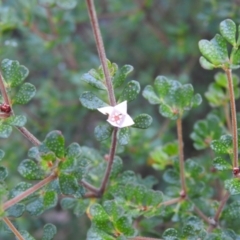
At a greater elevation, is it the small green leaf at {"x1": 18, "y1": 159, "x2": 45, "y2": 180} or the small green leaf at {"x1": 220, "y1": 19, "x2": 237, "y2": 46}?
the small green leaf at {"x1": 220, "y1": 19, "x2": 237, "y2": 46}

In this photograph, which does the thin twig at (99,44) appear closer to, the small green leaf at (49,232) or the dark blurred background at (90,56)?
the small green leaf at (49,232)

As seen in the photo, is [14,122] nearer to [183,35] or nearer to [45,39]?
[45,39]

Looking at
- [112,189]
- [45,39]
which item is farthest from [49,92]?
[112,189]

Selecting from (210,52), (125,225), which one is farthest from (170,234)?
(210,52)

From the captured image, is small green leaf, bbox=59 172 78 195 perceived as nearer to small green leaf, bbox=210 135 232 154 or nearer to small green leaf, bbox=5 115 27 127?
small green leaf, bbox=5 115 27 127

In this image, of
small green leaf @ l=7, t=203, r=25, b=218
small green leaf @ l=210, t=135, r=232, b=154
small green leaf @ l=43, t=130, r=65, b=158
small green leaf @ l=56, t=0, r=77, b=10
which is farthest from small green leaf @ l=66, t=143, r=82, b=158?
small green leaf @ l=56, t=0, r=77, b=10

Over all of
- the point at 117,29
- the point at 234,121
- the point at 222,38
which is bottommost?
the point at 234,121

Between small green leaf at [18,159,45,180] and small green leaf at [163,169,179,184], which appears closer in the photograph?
small green leaf at [18,159,45,180]
